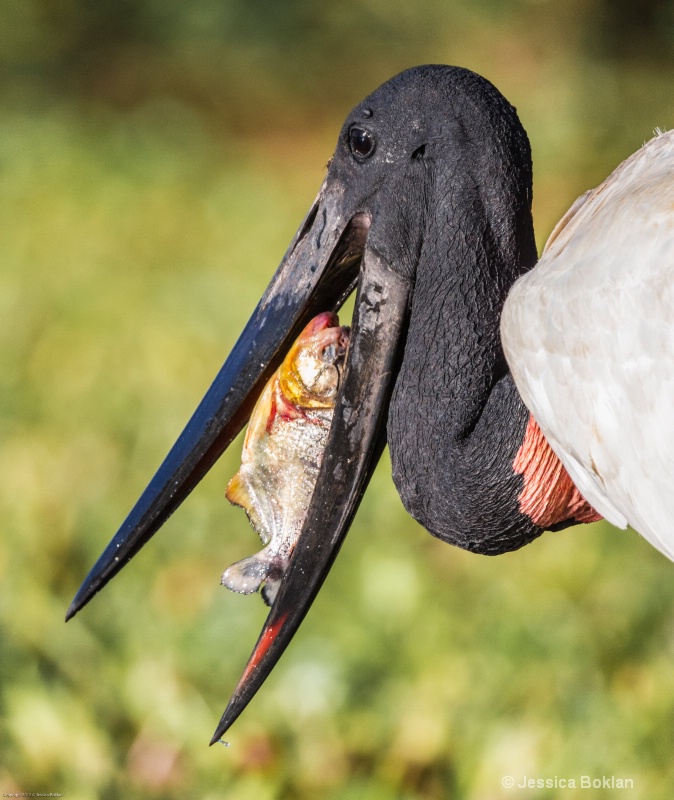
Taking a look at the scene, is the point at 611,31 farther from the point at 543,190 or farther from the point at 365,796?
the point at 365,796

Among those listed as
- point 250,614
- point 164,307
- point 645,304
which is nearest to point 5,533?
point 250,614

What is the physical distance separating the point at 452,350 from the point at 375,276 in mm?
162

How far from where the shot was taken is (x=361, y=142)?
77.5 inches

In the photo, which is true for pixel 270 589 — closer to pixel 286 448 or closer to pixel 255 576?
pixel 255 576

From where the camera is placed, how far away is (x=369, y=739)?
2920 millimetres

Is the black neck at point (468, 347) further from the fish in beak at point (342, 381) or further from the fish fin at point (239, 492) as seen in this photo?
the fish fin at point (239, 492)

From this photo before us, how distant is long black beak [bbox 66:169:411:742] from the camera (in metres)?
2.00

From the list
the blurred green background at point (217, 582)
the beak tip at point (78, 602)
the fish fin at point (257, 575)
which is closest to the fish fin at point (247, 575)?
the fish fin at point (257, 575)

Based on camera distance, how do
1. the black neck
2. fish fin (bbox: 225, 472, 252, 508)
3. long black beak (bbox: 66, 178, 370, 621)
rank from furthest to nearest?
fish fin (bbox: 225, 472, 252, 508) < long black beak (bbox: 66, 178, 370, 621) < the black neck

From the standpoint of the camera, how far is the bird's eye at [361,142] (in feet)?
6.42

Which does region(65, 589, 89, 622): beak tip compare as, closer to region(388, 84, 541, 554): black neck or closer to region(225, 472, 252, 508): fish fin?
region(225, 472, 252, 508): fish fin

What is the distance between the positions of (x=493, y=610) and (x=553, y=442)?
1.51 metres

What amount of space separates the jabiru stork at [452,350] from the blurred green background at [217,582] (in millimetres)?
879

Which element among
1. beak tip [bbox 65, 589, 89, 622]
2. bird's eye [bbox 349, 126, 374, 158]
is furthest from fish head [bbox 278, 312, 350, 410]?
beak tip [bbox 65, 589, 89, 622]
